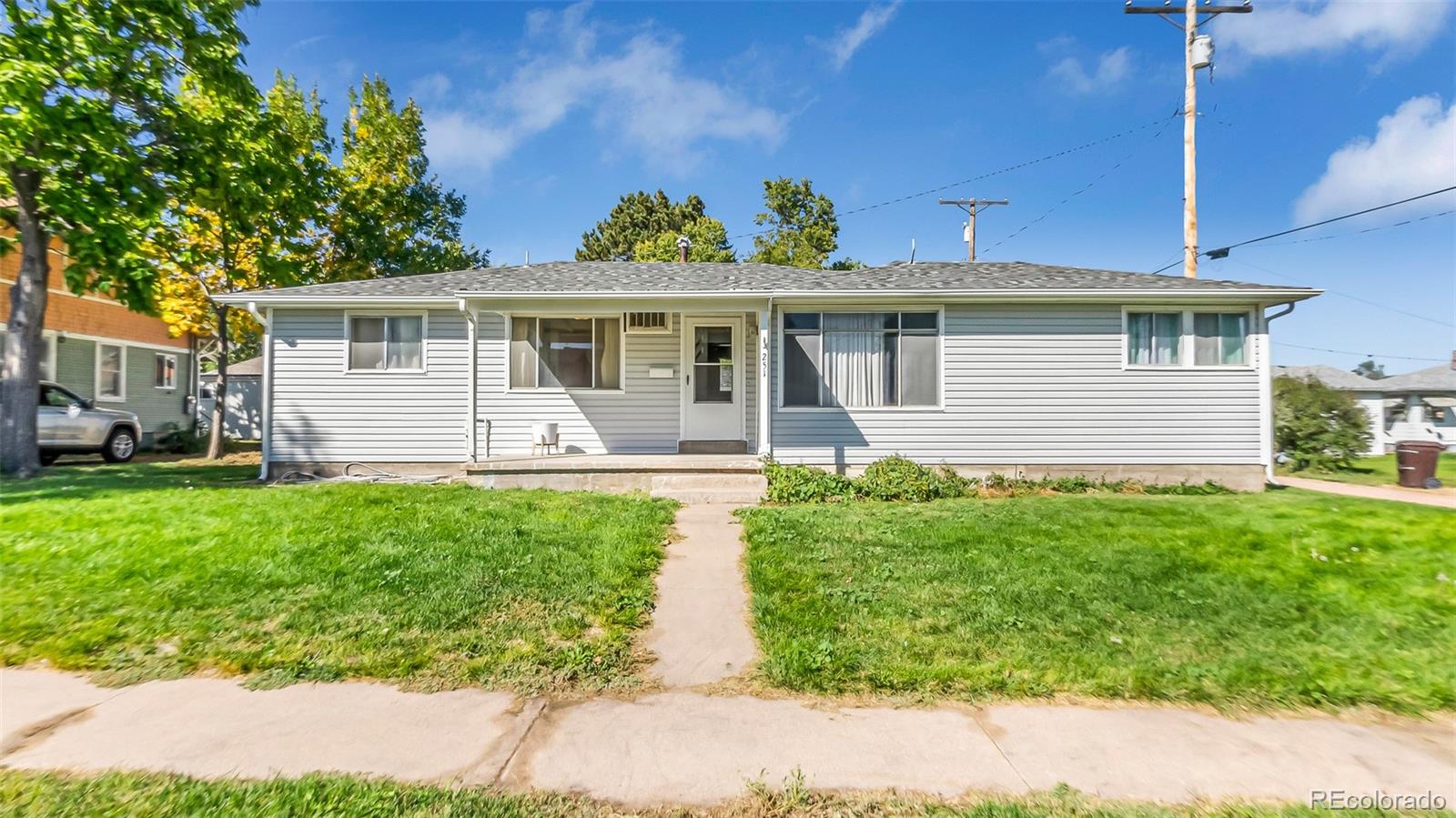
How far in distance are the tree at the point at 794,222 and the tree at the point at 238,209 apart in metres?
18.1

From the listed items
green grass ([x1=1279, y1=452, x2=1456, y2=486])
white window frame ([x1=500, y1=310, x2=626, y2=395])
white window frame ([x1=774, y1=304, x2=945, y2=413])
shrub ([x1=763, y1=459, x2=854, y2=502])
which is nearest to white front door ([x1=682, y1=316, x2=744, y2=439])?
white window frame ([x1=500, y1=310, x2=626, y2=395])

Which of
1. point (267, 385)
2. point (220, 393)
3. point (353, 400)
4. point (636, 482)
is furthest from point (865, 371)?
point (220, 393)

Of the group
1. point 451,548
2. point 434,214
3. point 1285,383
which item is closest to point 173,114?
point 434,214

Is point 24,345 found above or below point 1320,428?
above

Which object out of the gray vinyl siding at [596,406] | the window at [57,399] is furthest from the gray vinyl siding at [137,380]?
the gray vinyl siding at [596,406]

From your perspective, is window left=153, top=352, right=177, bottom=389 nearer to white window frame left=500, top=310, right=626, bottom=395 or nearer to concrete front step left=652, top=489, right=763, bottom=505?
white window frame left=500, top=310, right=626, bottom=395

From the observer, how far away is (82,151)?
10266 millimetres

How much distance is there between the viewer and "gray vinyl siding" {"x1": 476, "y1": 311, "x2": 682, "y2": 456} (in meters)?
10.7

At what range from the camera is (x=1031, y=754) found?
2.79m

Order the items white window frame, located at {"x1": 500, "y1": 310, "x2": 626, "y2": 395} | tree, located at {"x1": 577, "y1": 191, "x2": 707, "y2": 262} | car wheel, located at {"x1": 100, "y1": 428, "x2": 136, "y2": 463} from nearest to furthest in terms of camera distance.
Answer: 1. white window frame, located at {"x1": 500, "y1": 310, "x2": 626, "y2": 395}
2. car wheel, located at {"x1": 100, "y1": 428, "x2": 136, "y2": 463}
3. tree, located at {"x1": 577, "y1": 191, "x2": 707, "y2": 262}

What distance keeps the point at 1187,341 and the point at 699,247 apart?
→ 2218 cm

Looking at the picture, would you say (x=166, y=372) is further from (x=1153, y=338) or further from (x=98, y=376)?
(x=1153, y=338)

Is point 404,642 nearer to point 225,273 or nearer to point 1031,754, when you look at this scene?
point 1031,754

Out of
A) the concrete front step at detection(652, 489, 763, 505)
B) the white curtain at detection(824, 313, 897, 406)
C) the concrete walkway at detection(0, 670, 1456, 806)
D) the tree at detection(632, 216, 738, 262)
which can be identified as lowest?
the concrete walkway at detection(0, 670, 1456, 806)
